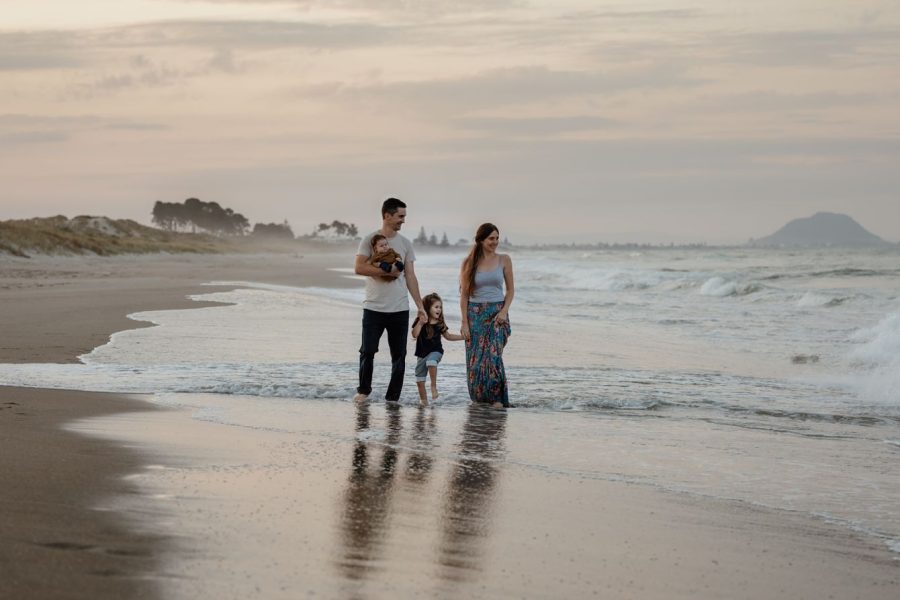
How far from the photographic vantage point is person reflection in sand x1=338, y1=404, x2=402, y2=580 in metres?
4.09

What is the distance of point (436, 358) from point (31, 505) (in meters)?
5.03

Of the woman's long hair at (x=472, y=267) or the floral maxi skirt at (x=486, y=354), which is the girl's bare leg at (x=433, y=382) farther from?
the woman's long hair at (x=472, y=267)

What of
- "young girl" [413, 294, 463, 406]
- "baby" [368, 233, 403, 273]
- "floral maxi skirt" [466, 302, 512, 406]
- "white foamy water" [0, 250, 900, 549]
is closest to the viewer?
"white foamy water" [0, 250, 900, 549]

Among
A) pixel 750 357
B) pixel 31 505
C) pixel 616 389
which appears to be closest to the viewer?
pixel 31 505

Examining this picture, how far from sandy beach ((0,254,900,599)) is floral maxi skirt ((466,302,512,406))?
153cm

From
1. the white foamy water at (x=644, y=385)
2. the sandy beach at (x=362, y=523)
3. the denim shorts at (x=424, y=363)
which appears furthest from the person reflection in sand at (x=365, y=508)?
the denim shorts at (x=424, y=363)

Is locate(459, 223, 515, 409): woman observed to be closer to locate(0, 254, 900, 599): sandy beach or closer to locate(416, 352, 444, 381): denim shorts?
locate(416, 352, 444, 381): denim shorts

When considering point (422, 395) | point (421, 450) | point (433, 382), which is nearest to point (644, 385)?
point (433, 382)

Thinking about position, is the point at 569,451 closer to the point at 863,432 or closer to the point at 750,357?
the point at 863,432

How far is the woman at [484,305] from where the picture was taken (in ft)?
30.1

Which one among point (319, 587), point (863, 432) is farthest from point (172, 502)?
point (863, 432)

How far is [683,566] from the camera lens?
167 inches

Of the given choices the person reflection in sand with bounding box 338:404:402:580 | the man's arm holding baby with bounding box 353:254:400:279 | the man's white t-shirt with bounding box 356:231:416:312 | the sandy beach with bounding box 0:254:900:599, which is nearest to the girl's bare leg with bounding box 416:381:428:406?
the man's white t-shirt with bounding box 356:231:416:312

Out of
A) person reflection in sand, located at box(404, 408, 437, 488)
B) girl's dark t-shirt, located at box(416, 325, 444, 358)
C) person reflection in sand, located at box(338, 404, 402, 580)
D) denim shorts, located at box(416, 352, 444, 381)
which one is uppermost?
girl's dark t-shirt, located at box(416, 325, 444, 358)
